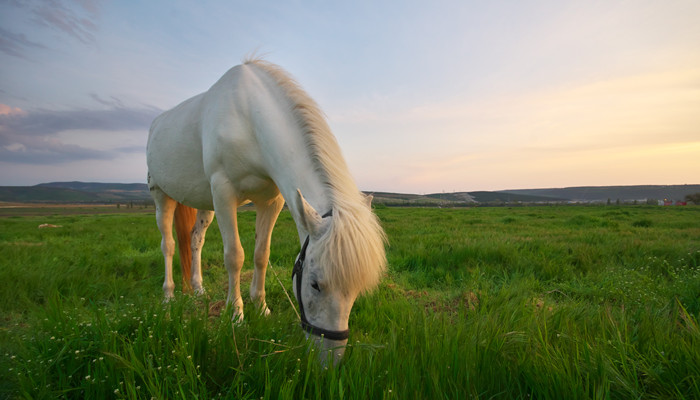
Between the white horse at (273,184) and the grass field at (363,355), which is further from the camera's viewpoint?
the white horse at (273,184)

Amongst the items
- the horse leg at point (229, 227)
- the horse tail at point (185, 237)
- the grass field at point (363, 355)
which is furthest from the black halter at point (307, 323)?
the horse tail at point (185, 237)

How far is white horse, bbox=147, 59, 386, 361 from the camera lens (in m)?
2.03

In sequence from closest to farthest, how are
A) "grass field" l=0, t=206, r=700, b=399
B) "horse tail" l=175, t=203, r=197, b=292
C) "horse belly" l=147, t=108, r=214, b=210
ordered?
1. "grass field" l=0, t=206, r=700, b=399
2. "horse belly" l=147, t=108, r=214, b=210
3. "horse tail" l=175, t=203, r=197, b=292

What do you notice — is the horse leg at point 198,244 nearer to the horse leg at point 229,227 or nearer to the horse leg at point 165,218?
the horse leg at point 165,218

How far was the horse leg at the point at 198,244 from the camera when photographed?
4.26m

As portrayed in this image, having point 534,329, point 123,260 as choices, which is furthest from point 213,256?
point 534,329

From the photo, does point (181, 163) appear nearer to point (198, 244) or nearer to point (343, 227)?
point (198, 244)

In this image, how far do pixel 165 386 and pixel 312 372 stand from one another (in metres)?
0.64

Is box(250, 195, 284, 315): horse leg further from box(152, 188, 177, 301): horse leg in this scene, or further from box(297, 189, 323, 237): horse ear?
box(152, 188, 177, 301): horse leg

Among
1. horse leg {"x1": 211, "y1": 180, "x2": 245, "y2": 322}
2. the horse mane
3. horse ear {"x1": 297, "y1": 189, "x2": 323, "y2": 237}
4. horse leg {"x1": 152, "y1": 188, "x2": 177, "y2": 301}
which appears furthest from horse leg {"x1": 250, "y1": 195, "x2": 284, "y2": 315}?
horse leg {"x1": 152, "y1": 188, "x2": 177, "y2": 301}

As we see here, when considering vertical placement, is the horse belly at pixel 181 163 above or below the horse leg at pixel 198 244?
above

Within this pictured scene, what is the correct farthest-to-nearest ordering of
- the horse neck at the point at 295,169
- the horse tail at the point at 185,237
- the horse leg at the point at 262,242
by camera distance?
the horse tail at the point at 185,237 → the horse leg at the point at 262,242 → the horse neck at the point at 295,169

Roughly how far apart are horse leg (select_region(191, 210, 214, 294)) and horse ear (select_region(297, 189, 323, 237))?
2516 millimetres

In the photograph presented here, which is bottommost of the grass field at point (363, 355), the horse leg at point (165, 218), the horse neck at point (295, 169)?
the grass field at point (363, 355)
